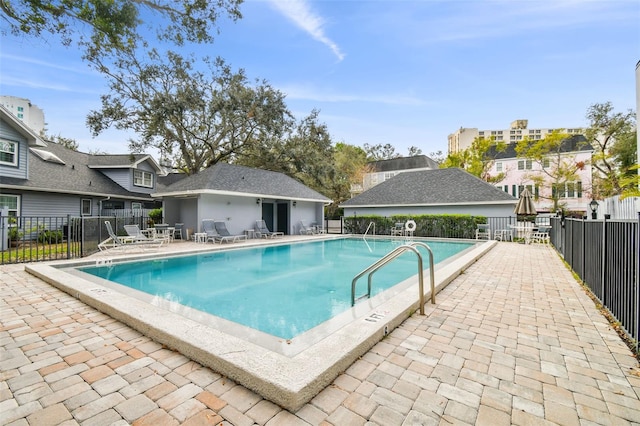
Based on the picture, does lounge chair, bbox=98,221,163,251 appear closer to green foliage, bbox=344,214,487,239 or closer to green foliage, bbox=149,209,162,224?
green foliage, bbox=149,209,162,224

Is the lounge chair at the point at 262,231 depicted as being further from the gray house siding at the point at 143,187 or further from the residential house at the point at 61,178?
the gray house siding at the point at 143,187

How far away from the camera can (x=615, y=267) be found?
3.92m

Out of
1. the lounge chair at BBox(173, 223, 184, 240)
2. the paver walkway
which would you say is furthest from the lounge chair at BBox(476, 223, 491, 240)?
the lounge chair at BBox(173, 223, 184, 240)

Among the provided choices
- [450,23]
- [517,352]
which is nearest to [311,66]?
[450,23]

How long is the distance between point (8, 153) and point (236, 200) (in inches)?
389

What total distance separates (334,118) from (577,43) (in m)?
20.0

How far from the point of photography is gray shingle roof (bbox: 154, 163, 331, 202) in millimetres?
15320

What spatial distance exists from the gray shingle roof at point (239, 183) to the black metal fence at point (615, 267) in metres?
13.6

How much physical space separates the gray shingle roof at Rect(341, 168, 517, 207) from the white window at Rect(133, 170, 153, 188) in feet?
49.0

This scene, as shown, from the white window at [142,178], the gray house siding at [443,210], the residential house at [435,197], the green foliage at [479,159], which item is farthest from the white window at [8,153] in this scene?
the green foliage at [479,159]

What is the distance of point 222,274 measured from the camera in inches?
323

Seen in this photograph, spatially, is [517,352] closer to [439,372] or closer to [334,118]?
[439,372]

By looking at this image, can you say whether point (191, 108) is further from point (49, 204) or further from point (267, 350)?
point (267, 350)

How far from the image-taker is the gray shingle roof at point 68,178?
47.8 ft
